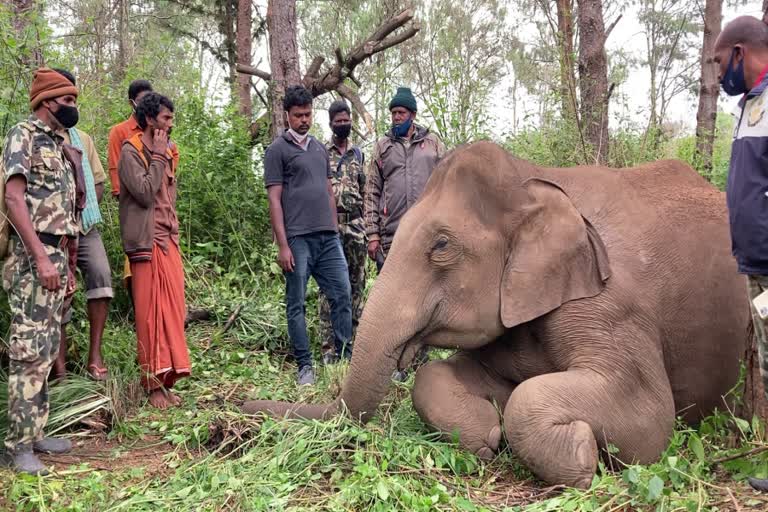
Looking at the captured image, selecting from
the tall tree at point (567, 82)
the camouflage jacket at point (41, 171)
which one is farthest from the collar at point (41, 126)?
the tall tree at point (567, 82)

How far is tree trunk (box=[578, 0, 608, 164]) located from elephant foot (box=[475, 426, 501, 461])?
5.28 meters

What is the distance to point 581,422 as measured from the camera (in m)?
3.60

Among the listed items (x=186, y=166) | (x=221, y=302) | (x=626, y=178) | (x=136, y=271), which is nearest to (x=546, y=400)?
(x=626, y=178)

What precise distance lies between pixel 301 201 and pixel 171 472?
7.86ft

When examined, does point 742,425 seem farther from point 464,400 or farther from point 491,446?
point 464,400

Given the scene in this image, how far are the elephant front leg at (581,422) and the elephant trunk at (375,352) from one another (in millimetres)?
623

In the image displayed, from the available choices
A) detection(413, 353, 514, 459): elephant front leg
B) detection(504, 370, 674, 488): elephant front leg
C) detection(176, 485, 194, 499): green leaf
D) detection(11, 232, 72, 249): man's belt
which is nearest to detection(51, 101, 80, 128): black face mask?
detection(11, 232, 72, 249): man's belt

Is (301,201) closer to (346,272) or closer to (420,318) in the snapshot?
(346,272)

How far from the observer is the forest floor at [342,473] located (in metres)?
3.26

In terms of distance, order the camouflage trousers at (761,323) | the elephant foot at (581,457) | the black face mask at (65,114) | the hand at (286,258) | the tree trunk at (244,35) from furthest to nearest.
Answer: the tree trunk at (244,35), the hand at (286,258), the black face mask at (65,114), the elephant foot at (581,457), the camouflage trousers at (761,323)

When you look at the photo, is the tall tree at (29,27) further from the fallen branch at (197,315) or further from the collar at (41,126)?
the fallen branch at (197,315)

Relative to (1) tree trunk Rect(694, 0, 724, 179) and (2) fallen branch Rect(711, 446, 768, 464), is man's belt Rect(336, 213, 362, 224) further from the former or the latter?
(1) tree trunk Rect(694, 0, 724, 179)

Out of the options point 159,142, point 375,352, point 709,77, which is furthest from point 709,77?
point 375,352

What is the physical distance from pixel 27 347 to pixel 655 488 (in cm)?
325
